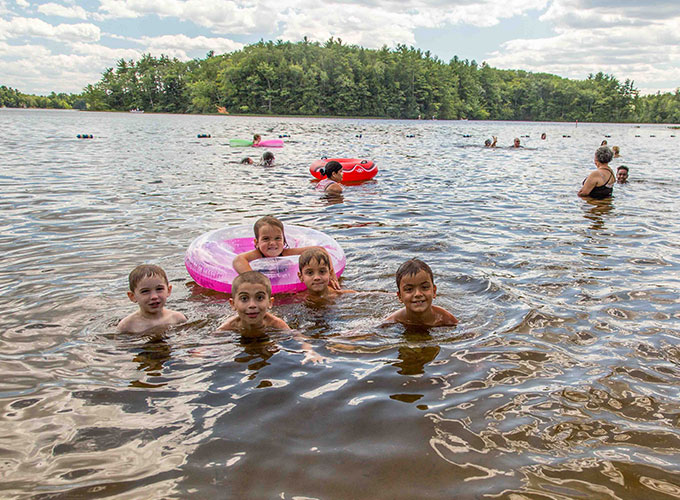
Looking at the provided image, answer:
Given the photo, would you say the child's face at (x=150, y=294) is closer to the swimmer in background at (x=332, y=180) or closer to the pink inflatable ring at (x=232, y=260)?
the pink inflatable ring at (x=232, y=260)

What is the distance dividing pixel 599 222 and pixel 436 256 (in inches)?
135

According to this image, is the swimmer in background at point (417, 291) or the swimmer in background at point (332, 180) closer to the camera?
the swimmer in background at point (417, 291)

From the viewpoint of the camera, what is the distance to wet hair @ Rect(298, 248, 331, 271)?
15.2 feet

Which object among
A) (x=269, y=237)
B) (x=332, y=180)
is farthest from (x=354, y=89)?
(x=269, y=237)

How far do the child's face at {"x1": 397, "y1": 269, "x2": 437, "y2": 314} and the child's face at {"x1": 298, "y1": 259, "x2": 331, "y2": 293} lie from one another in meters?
0.92

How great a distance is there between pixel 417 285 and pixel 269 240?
1.72 m

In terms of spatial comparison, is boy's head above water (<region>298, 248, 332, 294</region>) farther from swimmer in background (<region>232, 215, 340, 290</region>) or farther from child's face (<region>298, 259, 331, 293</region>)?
swimmer in background (<region>232, 215, 340, 290</region>)

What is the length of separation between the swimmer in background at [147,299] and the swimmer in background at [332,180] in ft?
21.4

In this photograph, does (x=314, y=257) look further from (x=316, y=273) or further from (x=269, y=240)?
(x=269, y=240)

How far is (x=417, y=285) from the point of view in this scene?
154 inches

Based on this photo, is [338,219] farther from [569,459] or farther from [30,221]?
[569,459]

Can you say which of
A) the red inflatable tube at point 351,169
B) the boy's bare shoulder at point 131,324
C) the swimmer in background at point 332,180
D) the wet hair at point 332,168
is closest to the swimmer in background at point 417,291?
the boy's bare shoulder at point 131,324

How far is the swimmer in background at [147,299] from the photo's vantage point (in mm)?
4020

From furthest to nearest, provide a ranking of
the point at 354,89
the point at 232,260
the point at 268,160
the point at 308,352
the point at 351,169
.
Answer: the point at 354,89
the point at 268,160
the point at 351,169
the point at 232,260
the point at 308,352
